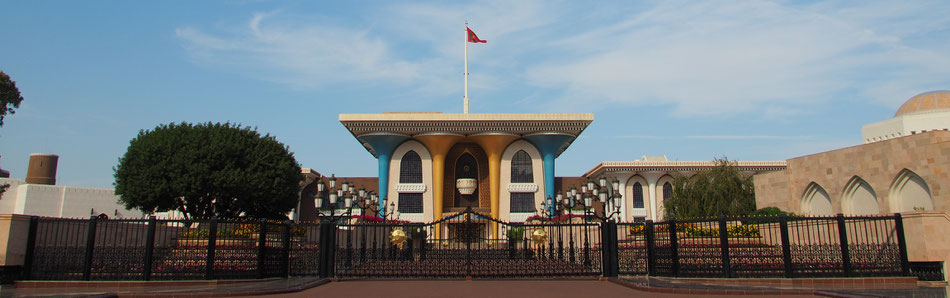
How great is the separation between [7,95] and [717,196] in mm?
37598

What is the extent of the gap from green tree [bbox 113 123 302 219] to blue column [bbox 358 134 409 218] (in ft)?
42.9

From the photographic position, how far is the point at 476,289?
1278cm

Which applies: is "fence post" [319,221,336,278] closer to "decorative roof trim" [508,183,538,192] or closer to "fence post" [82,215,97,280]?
"fence post" [82,215,97,280]

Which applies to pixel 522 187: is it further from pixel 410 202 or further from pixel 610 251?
pixel 610 251

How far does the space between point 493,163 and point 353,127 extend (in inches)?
430

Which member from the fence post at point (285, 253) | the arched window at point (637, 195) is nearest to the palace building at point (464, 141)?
the arched window at point (637, 195)

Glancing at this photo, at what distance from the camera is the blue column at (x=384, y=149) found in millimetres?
45675

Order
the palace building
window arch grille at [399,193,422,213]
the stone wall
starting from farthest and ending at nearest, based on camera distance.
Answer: window arch grille at [399,193,422,213]
the palace building
the stone wall

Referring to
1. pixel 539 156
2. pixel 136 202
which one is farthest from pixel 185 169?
pixel 539 156

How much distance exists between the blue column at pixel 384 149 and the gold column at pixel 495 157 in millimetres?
6038

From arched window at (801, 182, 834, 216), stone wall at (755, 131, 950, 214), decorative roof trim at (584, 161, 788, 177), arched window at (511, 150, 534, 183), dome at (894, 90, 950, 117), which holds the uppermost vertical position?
dome at (894, 90, 950, 117)

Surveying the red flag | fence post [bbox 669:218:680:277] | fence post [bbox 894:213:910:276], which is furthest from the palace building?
fence post [bbox 894:213:910:276]

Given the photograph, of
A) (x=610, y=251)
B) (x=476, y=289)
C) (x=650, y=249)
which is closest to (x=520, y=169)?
(x=650, y=249)

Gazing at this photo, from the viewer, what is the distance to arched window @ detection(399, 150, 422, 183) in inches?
1845
